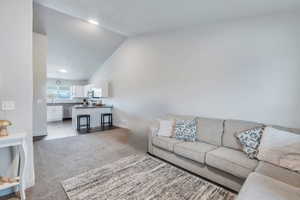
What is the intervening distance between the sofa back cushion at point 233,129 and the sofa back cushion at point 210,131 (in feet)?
0.28

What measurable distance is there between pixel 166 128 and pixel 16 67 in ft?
8.64

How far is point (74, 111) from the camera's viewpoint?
17.7 ft

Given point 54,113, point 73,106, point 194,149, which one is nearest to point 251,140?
point 194,149

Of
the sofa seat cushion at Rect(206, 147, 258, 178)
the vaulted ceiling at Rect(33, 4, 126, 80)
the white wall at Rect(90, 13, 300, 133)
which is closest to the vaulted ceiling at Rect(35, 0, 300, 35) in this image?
the white wall at Rect(90, 13, 300, 133)

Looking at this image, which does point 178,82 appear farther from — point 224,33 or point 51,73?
point 51,73

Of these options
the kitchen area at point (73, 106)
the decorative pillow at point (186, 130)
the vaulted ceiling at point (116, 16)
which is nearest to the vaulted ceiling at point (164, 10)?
the vaulted ceiling at point (116, 16)

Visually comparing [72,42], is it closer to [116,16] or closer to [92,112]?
[116,16]

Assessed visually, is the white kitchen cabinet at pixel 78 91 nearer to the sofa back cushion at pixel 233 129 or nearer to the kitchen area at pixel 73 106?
the kitchen area at pixel 73 106

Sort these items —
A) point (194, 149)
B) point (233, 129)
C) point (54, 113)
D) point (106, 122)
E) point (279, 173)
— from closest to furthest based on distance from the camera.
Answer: point (279, 173) → point (194, 149) → point (233, 129) → point (106, 122) → point (54, 113)

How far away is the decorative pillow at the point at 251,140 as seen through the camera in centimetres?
220

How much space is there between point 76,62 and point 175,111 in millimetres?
4693

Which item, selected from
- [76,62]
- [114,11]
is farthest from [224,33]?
[76,62]

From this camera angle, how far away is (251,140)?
2270 mm

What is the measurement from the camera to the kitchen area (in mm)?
5497
